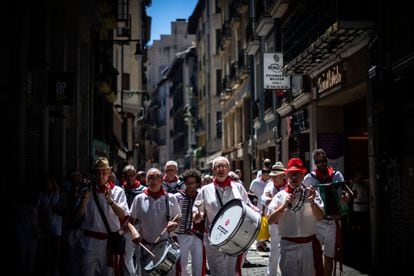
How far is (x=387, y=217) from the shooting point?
12.7m

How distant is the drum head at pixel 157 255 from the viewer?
8047mm

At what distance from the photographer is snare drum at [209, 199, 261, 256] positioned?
24.3 feet

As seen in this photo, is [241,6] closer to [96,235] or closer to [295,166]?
[295,166]

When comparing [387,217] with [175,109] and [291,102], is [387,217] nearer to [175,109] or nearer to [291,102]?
[291,102]

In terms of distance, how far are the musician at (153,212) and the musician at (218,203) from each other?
1.32ft

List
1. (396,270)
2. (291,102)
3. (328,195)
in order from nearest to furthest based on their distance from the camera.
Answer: (328,195)
(396,270)
(291,102)

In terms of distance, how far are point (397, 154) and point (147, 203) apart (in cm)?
589

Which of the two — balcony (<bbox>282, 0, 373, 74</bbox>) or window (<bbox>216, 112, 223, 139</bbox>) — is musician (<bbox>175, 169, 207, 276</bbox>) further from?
window (<bbox>216, 112, 223, 139</bbox>)

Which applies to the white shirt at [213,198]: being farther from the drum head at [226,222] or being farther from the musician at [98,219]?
the musician at [98,219]

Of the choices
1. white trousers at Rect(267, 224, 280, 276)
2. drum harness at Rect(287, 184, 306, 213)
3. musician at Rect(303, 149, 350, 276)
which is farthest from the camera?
white trousers at Rect(267, 224, 280, 276)

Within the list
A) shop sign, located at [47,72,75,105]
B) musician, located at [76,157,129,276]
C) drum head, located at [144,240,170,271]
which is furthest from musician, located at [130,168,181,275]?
shop sign, located at [47,72,75,105]

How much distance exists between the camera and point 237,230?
7.36 metres

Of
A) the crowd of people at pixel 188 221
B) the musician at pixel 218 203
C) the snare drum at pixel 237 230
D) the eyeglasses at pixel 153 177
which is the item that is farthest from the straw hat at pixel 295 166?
the eyeglasses at pixel 153 177

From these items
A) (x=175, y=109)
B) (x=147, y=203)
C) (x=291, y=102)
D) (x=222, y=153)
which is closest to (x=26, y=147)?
(x=147, y=203)
